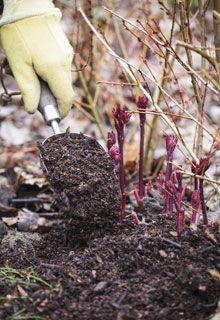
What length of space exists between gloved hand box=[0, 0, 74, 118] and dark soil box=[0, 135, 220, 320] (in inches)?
16.9

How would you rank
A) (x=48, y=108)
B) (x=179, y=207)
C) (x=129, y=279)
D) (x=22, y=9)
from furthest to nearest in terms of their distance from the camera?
(x=22, y=9) < (x=48, y=108) < (x=179, y=207) < (x=129, y=279)

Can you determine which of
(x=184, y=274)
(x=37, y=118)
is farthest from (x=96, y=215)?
(x=37, y=118)

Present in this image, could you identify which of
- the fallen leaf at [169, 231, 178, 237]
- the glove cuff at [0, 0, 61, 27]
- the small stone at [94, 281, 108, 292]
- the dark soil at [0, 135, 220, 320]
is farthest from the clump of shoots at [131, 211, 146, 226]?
the glove cuff at [0, 0, 61, 27]

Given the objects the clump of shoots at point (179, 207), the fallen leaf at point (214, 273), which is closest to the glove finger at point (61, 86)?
the clump of shoots at point (179, 207)

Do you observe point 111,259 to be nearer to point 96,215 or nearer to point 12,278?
point 96,215

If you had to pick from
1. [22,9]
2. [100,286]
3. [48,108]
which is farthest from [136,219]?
[22,9]

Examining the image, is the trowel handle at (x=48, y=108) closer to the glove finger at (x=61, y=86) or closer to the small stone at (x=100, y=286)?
the glove finger at (x=61, y=86)

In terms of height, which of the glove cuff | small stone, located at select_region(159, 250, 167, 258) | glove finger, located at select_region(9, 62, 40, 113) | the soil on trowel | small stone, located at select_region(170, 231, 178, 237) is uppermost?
the glove cuff

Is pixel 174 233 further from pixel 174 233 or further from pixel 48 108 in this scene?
pixel 48 108

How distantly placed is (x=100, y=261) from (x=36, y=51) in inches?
56.6

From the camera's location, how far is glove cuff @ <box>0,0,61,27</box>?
264 cm

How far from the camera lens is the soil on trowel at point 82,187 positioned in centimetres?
213

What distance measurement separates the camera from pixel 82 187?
84.0 inches

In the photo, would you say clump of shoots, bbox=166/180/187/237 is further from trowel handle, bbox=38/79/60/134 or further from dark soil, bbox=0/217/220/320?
trowel handle, bbox=38/79/60/134
